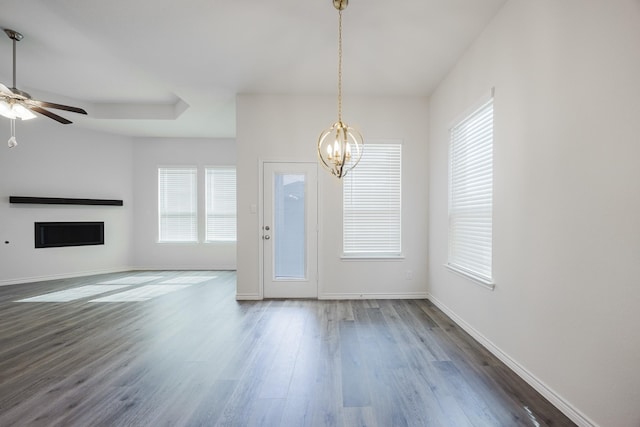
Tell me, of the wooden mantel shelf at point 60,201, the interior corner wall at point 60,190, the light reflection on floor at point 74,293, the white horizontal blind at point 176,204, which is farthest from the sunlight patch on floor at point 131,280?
the wooden mantel shelf at point 60,201

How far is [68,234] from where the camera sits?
5461 millimetres

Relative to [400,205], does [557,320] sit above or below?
below

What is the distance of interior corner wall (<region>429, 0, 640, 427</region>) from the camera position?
1415mm

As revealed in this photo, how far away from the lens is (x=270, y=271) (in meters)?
4.16

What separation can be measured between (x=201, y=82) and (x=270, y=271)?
2.83 m

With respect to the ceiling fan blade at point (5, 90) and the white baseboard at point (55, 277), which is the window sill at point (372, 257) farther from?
the white baseboard at point (55, 277)

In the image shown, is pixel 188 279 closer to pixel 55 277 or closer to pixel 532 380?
pixel 55 277

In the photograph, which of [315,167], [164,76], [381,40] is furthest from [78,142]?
[381,40]

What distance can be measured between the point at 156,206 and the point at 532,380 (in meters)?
6.96

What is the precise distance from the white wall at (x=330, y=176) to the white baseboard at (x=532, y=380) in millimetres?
1232

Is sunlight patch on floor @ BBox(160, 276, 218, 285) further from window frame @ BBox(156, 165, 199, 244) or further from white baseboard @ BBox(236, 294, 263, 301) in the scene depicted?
white baseboard @ BBox(236, 294, 263, 301)

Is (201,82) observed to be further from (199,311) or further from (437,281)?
(437,281)

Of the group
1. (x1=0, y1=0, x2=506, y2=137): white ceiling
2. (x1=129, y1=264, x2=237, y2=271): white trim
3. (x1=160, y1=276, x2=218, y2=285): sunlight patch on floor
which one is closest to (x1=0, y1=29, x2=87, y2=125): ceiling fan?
(x1=0, y1=0, x2=506, y2=137): white ceiling

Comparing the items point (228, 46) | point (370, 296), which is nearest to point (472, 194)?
point (370, 296)
